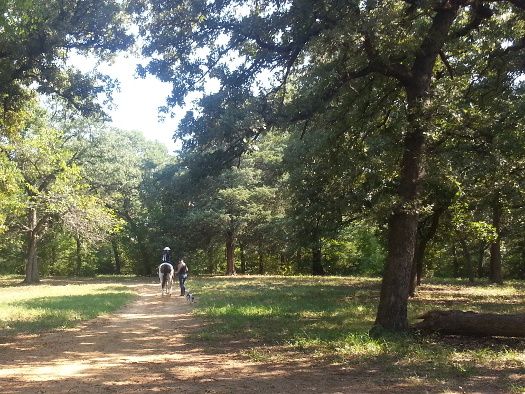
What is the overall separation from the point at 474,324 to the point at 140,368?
648cm

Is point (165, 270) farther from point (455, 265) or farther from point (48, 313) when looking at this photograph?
point (455, 265)

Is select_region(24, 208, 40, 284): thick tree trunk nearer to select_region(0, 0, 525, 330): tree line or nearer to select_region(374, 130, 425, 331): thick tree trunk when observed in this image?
select_region(0, 0, 525, 330): tree line

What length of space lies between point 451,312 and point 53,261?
5768cm

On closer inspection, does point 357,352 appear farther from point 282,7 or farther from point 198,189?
point 282,7

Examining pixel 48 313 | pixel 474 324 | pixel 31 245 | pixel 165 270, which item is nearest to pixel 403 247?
pixel 474 324

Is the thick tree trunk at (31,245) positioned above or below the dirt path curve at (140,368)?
above

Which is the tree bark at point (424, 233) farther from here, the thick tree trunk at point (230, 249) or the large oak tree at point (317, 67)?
the thick tree trunk at point (230, 249)

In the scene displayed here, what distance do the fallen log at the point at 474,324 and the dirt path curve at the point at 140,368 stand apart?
350 centimetres

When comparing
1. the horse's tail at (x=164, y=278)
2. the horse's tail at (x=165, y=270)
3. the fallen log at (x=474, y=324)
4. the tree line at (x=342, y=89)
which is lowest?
the fallen log at (x=474, y=324)

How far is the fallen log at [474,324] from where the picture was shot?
924 centimetres

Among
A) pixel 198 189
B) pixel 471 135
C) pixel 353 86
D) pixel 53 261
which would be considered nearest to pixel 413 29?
pixel 353 86

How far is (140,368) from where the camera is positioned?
734cm

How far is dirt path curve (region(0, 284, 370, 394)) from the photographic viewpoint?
6.22m

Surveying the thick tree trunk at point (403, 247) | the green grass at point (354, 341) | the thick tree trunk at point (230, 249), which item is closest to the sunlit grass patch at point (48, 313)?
the green grass at point (354, 341)
